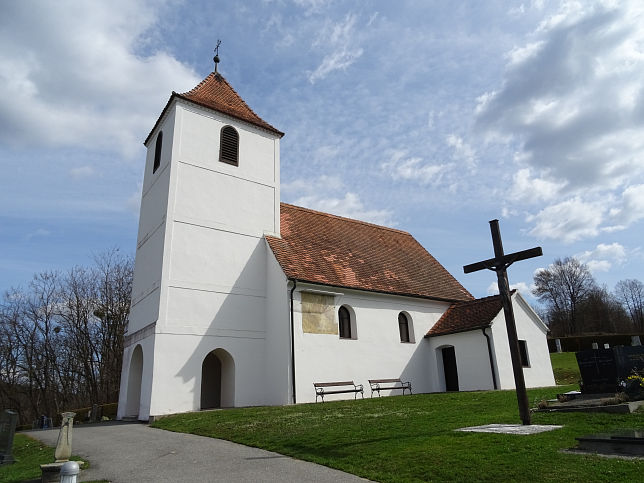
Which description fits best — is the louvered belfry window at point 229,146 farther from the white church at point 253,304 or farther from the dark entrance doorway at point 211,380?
the dark entrance doorway at point 211,380

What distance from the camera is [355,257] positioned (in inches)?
923

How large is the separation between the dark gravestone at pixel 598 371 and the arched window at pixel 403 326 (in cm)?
1059

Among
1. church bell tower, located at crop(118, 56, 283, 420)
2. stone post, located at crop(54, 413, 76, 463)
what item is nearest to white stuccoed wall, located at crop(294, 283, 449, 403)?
church bell tower, located at crop(118, 56, 283, 420)

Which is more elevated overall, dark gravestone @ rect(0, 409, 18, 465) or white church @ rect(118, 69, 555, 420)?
white church @ rect(118, 69, 555, 420)

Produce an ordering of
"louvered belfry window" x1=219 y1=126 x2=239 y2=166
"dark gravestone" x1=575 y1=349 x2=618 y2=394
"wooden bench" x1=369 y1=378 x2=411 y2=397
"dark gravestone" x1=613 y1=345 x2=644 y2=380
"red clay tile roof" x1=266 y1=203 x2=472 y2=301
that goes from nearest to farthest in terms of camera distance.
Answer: "dark gravestone" x1=613 y1=345 x2=644 y2=380 → "dark gravestone" x1=575 y1=349 x2=618 y2=394 → "wooden bench" x1=369 y1=378 x2=411 y2=397 → "red clay tile roof" x1=266 y1=203 x2=472 y2=301 → "louvered belfry window" x1=219 y1=126 x2=239 y2=166

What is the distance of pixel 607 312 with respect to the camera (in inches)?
2367

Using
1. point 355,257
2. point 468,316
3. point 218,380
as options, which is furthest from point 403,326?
point 218,380

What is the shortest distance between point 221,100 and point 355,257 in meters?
10.2

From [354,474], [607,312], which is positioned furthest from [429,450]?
[607,312]

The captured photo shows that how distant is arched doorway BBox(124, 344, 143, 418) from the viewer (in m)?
19.0

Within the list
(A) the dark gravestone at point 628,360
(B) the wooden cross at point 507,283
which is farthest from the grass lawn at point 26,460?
(A) the dark gravestone at point 628,360

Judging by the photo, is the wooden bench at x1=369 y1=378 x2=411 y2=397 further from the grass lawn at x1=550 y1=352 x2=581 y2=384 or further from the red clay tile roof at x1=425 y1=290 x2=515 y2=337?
the grass lawn at x1=550 y1=352 x2=581 y2=384

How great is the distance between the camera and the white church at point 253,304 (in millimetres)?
17766

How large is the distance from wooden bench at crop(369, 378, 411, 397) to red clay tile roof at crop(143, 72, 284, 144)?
12713 mm
